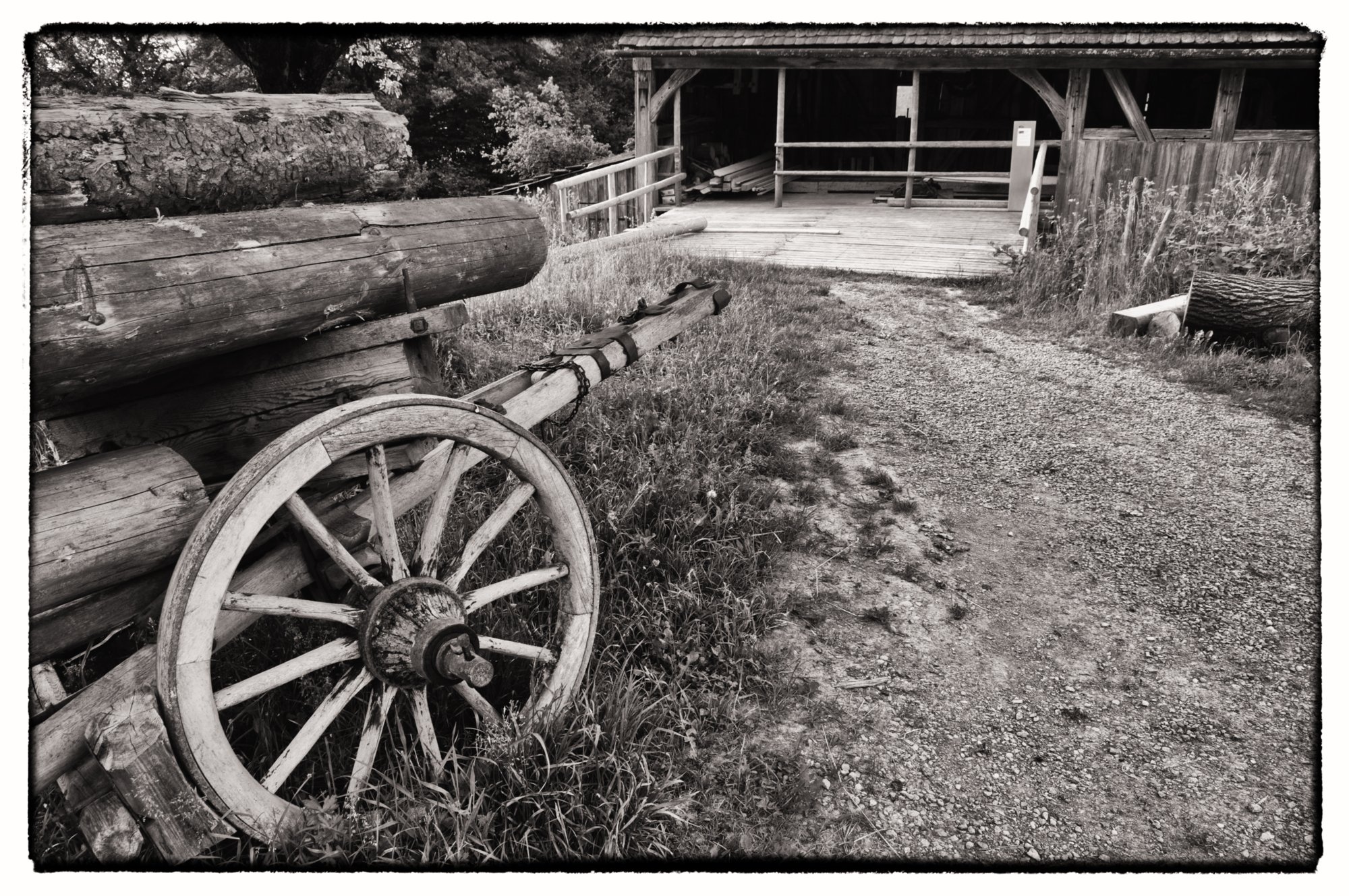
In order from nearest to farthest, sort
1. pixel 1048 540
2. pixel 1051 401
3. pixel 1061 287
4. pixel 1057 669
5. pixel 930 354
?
pixel 1057 669
pixel 1048 540
pixel 1051 401
pixel 930 354
pixel 1061 287

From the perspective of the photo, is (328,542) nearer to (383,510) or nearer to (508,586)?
(383,510)

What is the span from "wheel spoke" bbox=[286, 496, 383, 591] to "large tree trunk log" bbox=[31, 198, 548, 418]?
430mm

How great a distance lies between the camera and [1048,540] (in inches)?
174

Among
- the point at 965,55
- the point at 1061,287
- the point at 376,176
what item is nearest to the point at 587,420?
the point at 376,176

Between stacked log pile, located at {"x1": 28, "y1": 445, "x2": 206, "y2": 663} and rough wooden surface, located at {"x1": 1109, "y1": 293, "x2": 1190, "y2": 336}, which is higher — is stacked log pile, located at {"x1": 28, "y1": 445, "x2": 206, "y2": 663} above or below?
above

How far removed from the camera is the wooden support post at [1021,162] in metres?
12.0

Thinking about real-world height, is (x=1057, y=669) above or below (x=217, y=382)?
below

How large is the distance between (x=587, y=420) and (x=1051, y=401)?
10.7ft

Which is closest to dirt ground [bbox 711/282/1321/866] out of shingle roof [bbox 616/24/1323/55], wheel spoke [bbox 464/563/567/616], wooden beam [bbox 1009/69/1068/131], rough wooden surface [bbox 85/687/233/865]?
wheel spoke [bbox 464/563/567/616]

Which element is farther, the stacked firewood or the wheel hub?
the stacked firewood

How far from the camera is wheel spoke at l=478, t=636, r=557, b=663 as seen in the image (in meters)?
2.61

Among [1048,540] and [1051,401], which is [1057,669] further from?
[1051,401]

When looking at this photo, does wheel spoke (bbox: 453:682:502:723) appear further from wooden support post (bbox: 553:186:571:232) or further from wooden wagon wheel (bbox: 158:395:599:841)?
wooden support post (bbox: 553:186:571:232)

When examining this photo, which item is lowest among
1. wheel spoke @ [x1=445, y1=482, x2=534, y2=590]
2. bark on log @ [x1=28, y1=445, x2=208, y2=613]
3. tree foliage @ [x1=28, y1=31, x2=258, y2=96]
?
wheel spoke @ [x1=445, y1=482, x2=534, y2=590]
